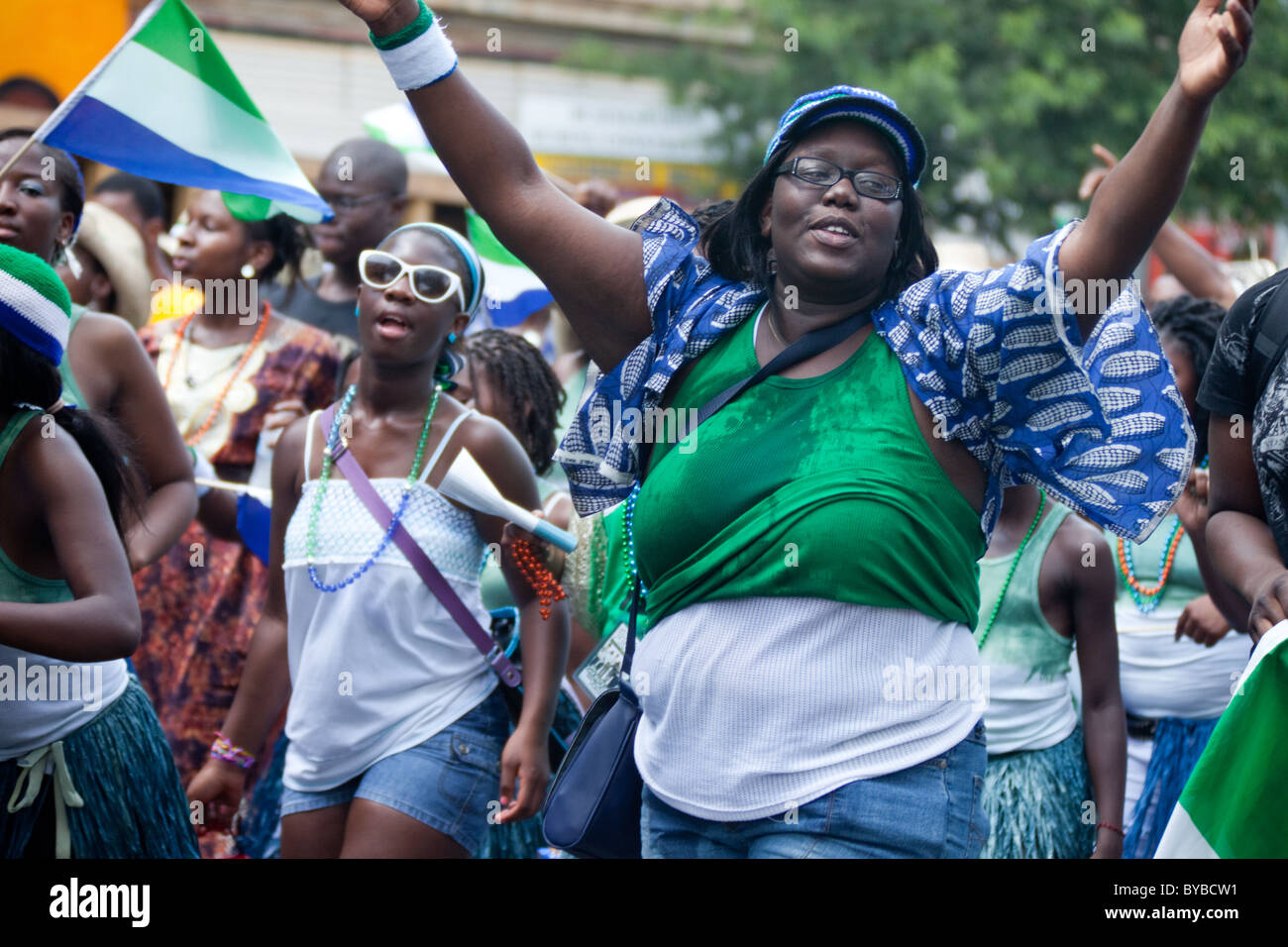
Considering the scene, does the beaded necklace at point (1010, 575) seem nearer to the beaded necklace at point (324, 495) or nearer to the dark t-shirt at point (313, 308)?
the beaded necklace at point (324, 495)

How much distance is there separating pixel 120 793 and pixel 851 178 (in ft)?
6.92

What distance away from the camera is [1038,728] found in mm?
4496

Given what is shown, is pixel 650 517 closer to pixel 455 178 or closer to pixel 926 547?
pixel 926 547

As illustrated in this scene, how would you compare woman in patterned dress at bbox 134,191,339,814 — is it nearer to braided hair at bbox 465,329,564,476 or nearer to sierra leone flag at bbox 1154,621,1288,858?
braided hair at bbox 465,329,564,476

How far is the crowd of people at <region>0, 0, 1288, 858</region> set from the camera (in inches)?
105

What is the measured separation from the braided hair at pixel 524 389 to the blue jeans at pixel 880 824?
2.67 m

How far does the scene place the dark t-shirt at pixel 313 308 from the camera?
21.0ft

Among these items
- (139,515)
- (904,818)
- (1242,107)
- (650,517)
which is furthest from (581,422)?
(1242,107)

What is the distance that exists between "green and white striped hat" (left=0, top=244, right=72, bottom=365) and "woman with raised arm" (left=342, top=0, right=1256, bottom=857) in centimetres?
104

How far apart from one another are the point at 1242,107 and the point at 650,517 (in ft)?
51.2

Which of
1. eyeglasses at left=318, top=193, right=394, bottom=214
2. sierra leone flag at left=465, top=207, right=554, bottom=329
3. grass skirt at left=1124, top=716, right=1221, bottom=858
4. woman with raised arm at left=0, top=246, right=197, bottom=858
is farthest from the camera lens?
sierra leone flag at left=465, top=207, right=554, bottom=329

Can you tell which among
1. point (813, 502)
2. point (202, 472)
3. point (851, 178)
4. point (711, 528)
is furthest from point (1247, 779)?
point (202, 472)

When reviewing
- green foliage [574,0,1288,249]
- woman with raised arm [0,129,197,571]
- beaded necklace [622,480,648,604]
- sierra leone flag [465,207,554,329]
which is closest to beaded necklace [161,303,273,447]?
sierra leone flag [465,207,554,329]

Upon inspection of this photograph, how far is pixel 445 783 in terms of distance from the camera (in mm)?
3844
